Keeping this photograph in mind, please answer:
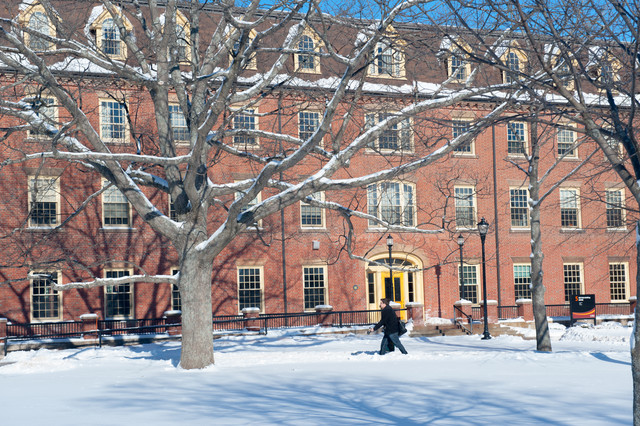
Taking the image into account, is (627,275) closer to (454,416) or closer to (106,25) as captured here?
(106,25)

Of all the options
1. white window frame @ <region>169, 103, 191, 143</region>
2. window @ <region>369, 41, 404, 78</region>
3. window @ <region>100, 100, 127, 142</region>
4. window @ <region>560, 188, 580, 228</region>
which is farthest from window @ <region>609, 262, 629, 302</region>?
window @ <region>100, 100, 127, 142</region>

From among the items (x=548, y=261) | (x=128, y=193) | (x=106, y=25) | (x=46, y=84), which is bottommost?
(x=548, y=261)

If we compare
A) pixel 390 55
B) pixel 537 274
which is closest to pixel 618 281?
pixel 537 274

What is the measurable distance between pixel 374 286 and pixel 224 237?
18303 mm

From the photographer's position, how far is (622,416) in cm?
855

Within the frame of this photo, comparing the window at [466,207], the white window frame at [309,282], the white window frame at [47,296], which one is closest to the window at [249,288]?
the white window frame at [309,282]

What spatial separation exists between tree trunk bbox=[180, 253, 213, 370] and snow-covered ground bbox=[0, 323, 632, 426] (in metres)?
0.34

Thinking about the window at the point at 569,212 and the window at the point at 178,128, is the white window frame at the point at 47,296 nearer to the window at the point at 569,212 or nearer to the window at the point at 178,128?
the window at the point at 178,128

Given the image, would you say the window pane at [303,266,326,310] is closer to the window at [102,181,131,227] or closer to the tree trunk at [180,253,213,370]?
the window at [102,181,131,227]

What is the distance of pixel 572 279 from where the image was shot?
3359cm

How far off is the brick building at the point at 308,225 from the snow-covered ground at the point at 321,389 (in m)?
8.74

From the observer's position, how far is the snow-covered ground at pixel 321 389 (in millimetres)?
8977

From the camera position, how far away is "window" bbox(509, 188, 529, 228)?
3316cm

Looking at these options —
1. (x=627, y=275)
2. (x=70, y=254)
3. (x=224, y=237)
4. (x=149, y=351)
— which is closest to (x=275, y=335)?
(x=149, y=351)
